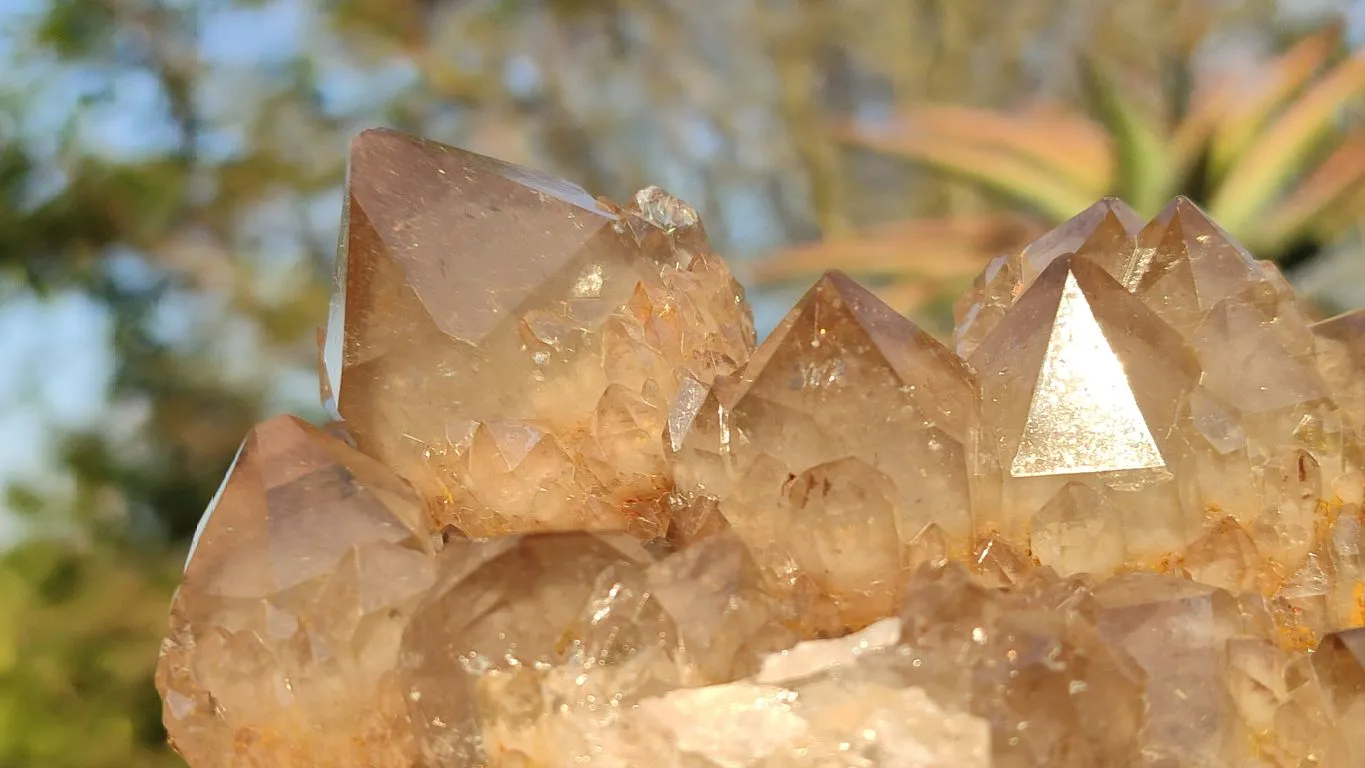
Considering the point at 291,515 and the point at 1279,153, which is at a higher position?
the point at 1279,153

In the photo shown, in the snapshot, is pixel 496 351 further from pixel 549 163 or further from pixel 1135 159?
pixel 549 163

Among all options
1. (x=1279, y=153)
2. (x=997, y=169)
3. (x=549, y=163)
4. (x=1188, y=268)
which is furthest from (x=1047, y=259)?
(x=549, y=163)

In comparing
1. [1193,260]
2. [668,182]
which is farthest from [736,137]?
[1193,260]

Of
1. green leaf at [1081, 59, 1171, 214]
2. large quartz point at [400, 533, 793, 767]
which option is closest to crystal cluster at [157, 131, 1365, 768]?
large quartz point at [400, 533, 793, 767]

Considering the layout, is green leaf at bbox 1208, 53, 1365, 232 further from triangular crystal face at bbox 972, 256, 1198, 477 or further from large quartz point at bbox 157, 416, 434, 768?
large quartz point at bbox 157, 416, 434, 768

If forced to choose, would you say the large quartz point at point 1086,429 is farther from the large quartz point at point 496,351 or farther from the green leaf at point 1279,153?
the green leaf at point 1279,153

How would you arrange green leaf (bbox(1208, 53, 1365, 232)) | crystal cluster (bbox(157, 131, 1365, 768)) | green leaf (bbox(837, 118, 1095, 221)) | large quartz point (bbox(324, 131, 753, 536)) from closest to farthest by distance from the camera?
crystal cluster (bbox(157, 131, 1365, 768)) < large quartz point (bbox(324, 131, 753, 536)) < green leaf (bbox(1208, 53, 1365, 232)) < green leaf (bbox(837, 118, 1095, 221))

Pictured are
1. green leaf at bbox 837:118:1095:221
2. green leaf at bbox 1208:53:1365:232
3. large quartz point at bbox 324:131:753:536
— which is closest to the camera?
large quartz point at bbox 324:131:753:536

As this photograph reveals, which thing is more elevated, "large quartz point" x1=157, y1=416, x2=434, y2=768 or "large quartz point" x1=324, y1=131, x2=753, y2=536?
"large quartz point" x1=324, y1=131, x2=753, y2=536
